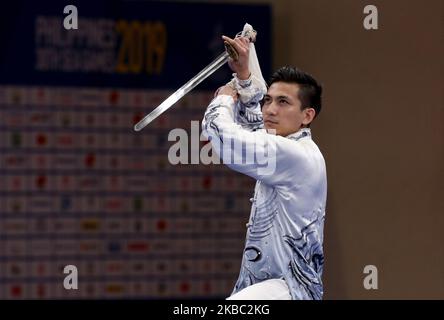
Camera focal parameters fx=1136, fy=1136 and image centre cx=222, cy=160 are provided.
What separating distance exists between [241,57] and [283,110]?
0.88 ft

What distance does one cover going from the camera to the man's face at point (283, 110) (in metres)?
4.30

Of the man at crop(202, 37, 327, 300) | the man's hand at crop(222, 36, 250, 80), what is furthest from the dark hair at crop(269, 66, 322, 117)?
the man's hand at crop(222, 36, 250, 80)

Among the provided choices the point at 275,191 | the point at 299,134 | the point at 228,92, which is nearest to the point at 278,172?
the point at 275,191

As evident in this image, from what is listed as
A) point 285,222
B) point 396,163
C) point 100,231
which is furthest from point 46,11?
point 285,222

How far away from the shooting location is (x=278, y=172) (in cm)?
418

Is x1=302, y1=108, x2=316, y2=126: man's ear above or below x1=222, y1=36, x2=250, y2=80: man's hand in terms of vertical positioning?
below

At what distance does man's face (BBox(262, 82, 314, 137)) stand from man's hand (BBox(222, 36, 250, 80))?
137 millimetres

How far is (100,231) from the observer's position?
23.4ft

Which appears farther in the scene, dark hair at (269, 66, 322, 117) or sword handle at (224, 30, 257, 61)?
dark hair at (269, 66, 322, 117)

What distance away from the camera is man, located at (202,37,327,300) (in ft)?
13.6

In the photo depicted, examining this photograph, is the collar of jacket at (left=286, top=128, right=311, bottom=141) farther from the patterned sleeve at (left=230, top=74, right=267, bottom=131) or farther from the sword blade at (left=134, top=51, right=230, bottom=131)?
the sword blade at (left=134, top=51, right=230, bottom=131)

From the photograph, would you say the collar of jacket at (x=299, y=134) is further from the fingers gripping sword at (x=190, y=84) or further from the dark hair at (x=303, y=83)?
the fingers gripping sword at (x=190, y=84)

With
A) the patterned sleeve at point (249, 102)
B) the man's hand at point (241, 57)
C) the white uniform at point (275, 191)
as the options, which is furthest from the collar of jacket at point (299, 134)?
the man's hand at point (241, 57)

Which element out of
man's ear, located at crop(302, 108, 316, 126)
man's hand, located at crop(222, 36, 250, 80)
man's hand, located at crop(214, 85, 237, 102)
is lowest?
man's ear, located at crop(302, 108, 316, 126)
